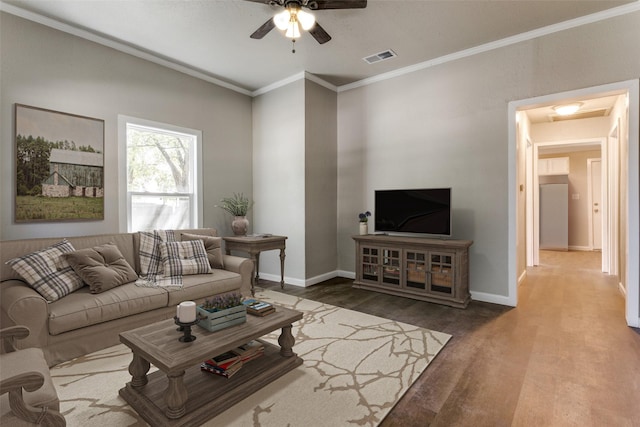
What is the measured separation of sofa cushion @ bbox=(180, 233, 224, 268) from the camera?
376 cm

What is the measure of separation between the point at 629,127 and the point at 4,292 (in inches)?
Answer: 216

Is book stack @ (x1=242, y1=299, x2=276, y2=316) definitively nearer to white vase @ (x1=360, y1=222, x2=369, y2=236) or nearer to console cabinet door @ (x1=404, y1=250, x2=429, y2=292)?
console cabinet door @ (x1=404, y1=250, x2=429, y2=292)

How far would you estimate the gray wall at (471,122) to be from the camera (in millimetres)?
3249

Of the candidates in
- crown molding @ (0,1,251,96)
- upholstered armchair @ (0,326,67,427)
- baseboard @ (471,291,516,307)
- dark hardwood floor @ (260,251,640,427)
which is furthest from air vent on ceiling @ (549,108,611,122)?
upholstered armchair @ (0,326,67,427)

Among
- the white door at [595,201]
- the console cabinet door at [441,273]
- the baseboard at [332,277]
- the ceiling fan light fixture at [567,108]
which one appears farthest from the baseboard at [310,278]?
the white door at [595,201]

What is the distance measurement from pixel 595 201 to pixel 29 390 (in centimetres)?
1053

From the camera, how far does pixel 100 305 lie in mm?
2514

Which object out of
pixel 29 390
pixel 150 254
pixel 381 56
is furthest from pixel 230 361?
pixel 381 56

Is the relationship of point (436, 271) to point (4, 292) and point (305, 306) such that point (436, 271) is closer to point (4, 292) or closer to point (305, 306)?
point (305, 306)

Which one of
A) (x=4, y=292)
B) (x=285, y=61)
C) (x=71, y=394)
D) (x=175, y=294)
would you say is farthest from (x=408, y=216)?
(x=4, y=292)

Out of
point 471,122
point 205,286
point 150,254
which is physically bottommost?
point 205,286

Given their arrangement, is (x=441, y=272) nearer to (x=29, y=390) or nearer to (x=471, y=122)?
(x=471, y=122)

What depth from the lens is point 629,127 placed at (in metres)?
3.08

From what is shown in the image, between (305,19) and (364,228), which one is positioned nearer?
(305,19)
